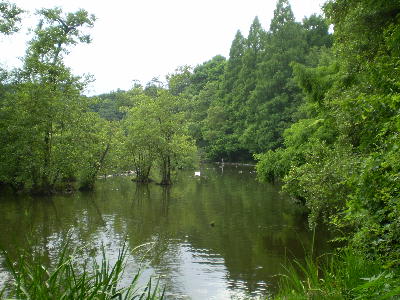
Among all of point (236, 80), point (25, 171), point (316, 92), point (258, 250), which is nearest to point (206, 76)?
point (236, 80)

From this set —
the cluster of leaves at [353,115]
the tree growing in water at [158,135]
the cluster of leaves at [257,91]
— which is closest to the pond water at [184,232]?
the cluster of leaves at [353,115]

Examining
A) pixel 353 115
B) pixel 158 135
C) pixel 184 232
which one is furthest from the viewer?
pixel 158 135

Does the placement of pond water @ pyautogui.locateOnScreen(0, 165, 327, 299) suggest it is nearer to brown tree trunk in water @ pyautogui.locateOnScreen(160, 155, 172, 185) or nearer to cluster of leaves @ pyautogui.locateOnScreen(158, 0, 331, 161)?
brown tree trunk in water @ pyautogui.locateOnScreen(160, 155, 172, 185)

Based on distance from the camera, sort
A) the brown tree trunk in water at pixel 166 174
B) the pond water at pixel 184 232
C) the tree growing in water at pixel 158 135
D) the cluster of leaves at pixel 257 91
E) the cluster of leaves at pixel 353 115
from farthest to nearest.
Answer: the cluster of leaves at pixel 257 91 → the brown tree trunk in water at pixel 166 174 → the tree growing in water at pixel 158 135 → the pond water at pixel 184 232 → the cluster of leaves at pixel 353 115

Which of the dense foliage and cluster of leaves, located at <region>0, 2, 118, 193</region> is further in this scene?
cluster of leaves, located at <region>0, 2, 118, 193</region>

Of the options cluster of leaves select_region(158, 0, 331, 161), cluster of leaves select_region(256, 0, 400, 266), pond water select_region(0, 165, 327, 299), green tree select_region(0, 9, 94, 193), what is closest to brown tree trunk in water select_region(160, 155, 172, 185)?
pond water select_region(0, 165, 327, 299)

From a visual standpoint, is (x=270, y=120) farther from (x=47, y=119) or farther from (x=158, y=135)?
(x=47, y=119)

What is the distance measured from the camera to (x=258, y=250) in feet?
40.8

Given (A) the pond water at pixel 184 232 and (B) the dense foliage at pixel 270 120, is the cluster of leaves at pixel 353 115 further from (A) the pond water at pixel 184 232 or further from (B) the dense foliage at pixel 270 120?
(A) the pond water at pixel 184 232

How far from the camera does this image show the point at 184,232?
1495 centimetres

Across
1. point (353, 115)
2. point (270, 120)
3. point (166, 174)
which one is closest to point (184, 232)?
point (353, 115)

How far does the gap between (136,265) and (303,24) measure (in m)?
42.9

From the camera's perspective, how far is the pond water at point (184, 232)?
32.4ft

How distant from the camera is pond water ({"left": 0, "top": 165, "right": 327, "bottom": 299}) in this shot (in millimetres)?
9883
